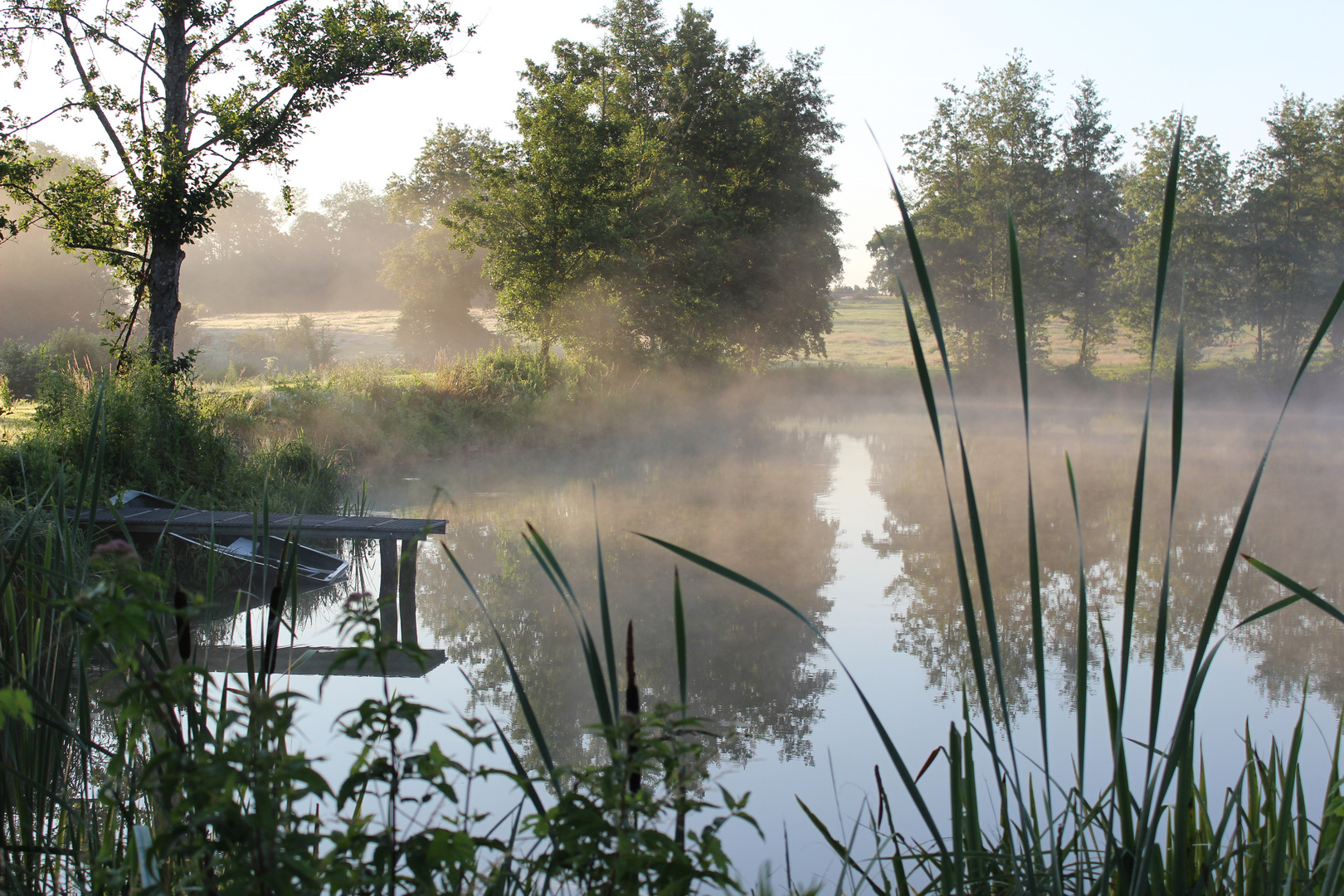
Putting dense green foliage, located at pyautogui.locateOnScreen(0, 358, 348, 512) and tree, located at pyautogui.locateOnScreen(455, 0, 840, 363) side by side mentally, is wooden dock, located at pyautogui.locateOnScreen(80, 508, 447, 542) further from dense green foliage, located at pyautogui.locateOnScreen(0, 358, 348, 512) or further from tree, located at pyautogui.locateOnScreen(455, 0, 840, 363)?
tree, located at pyautogui.locateOnScreen(455, 0, 840, 363)

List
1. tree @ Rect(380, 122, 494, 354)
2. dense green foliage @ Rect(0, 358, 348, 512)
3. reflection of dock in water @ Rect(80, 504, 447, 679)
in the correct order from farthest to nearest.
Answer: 1. tree @ Rect(380, 122, 494, 354)
2. dense green foliage @ Rect(0, 358, 348, 512)
3. reflection of dock in water @ Rect(80, 504, 447, 679)

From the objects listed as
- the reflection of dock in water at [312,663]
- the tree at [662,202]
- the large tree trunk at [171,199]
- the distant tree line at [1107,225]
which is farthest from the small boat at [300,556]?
the distant tree line at [1107,225]

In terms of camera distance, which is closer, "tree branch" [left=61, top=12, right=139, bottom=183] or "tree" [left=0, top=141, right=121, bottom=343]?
"tree branch" [left=61, top=12, right=139, bottom=183]

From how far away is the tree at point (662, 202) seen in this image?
46.1 ft

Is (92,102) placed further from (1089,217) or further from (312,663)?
(1089,217)

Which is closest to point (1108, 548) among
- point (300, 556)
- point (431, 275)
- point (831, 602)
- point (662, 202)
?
point (831, 602)

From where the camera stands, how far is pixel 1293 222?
22.8 meters

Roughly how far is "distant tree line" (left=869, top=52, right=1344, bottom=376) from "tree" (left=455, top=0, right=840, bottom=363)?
3.88 metres

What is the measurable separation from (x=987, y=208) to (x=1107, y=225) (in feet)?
14.0

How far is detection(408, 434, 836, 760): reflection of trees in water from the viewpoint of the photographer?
3.72 m

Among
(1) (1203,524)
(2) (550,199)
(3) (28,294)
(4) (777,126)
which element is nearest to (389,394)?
(2) (550,199)

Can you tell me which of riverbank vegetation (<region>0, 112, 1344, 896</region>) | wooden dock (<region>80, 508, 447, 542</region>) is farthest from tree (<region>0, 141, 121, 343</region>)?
riverbank vegetation (<region>0, 112, 1344, 896</region>)

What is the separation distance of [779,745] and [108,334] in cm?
2259

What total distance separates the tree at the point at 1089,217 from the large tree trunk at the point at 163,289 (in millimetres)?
23023
